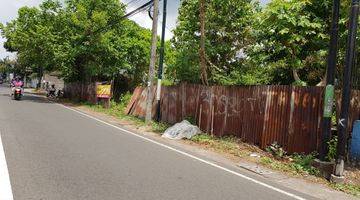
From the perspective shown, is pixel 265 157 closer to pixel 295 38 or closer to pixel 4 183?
pixel 295 38

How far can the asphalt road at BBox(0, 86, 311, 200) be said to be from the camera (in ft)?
22.2

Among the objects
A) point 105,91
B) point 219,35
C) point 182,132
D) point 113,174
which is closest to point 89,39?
point 105,91

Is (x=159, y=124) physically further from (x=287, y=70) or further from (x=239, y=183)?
(x=239, y=183)

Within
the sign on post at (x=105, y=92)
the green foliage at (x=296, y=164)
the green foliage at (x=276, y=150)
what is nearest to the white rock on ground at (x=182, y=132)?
the green foliage at (x=276, y=150)

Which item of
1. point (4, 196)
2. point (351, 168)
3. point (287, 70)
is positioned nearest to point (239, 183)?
point (351, 168)

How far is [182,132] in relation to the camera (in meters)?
15.6

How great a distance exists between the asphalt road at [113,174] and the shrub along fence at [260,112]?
248 cm

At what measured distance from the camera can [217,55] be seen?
73.0 ft

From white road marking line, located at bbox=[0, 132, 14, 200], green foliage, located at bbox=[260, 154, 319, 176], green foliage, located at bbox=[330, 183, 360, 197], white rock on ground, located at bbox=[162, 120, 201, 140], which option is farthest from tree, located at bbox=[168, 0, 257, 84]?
white road marking line, located at bbox=[0, 132, 14, 200]

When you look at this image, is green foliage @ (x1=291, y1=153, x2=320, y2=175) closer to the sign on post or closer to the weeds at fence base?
the weeds at fence base

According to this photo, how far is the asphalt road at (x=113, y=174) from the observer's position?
6762 millimetres

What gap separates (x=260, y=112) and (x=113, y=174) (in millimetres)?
6281

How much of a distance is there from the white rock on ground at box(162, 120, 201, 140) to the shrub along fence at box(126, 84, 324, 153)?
682 millimetres

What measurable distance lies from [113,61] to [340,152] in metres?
26.5
